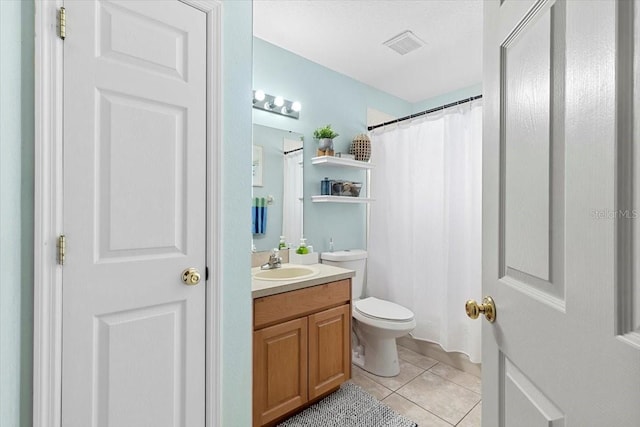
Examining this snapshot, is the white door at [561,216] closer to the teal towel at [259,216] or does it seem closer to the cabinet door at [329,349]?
the cabinet door at [329,349]

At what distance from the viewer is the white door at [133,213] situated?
0.94 meters

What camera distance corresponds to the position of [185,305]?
113cm

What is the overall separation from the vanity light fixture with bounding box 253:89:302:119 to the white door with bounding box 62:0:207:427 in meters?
0.99

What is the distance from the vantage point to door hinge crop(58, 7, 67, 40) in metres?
0.90

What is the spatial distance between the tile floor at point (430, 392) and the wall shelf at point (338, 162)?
1.66 meters

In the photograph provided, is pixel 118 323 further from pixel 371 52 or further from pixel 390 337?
pixel 371 52

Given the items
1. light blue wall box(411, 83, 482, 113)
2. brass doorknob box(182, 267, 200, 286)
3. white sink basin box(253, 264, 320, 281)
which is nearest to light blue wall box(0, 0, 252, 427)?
brass doorknob box(182, 267, 200, 286)

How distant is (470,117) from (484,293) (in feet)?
6.13

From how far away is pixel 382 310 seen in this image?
89.5 inches

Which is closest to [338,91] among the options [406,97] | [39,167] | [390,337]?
[406,97]

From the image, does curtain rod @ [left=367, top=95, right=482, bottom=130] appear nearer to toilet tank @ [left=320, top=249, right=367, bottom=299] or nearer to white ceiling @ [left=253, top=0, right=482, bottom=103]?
white ceiling @ [left=253, top=0, right=482, bottom=103]

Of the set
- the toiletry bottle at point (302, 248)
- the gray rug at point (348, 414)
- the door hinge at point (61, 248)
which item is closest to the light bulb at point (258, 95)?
the toiletry bottle at point (302, 248)

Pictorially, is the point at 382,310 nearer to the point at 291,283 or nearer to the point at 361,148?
the point at 291,283

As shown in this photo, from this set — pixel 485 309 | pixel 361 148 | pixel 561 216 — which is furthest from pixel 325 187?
pixel 561 216
